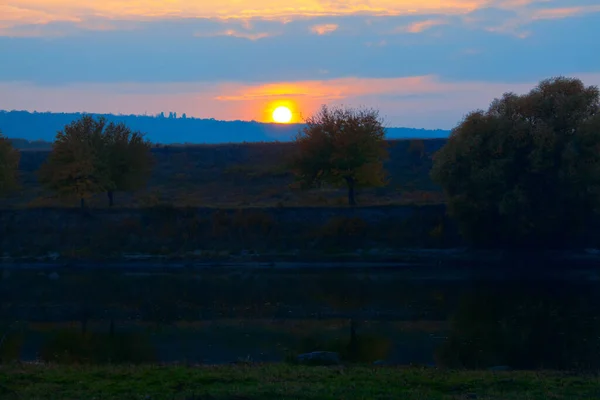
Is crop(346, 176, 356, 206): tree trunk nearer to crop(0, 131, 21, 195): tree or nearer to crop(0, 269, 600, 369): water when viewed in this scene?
crop(0, 269, 600, 369): water

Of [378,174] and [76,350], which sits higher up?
[378,174]

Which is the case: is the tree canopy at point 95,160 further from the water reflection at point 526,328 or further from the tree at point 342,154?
the water reflection at point 526,328

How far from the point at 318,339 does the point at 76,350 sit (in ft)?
23.4

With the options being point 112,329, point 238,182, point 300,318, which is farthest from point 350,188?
point 112,329

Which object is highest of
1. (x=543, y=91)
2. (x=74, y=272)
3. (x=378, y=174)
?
(x=543, y=91)

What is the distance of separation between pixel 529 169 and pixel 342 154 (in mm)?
13950

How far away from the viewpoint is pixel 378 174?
5553 cm

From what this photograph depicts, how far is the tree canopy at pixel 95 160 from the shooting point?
2154 inches

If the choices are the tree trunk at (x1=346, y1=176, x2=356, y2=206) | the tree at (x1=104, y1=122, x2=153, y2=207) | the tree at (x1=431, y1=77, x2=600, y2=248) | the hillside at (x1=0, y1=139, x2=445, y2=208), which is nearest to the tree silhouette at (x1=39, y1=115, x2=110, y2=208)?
the tree at (x1=104, y1=122, x2=153, y2=207)

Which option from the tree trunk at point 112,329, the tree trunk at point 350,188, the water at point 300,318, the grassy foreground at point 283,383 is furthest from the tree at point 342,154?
the grassy foreground at point 283,383

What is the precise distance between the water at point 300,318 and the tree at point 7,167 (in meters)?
13.4

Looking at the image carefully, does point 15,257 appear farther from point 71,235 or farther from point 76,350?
point 76,350

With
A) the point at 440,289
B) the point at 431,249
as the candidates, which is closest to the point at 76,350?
the point at 440,289

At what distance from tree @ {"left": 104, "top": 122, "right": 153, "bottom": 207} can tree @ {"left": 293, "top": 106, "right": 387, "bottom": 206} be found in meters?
11.6
